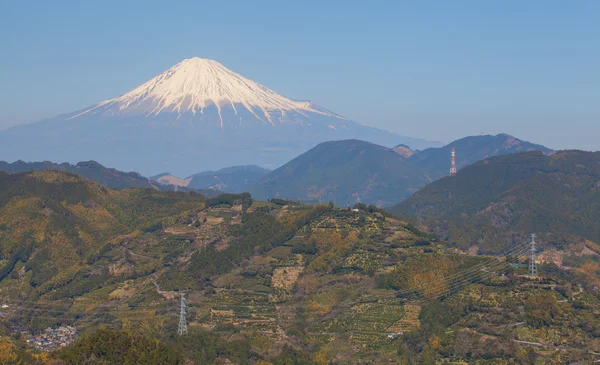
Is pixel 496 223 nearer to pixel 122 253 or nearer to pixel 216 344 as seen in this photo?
pixel 122 253

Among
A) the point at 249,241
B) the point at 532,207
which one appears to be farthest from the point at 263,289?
the point at 532,207

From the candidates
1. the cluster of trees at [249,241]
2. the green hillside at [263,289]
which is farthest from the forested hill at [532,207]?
the cluster of trees at [249,241]

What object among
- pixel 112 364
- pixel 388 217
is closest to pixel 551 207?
pixel 388 217

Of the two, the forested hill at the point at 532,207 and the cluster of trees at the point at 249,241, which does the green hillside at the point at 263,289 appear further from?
the forested hill at the point at 532,207

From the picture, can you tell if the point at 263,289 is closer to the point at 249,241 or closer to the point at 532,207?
the point at 249,241

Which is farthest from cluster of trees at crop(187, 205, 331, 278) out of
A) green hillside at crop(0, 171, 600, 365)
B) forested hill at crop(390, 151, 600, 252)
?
forested hill at crop(390, 151, 600, 252)

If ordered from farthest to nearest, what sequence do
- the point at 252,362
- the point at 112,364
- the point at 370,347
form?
the point at 370,347
the point at 252,362
the point at 112,364
